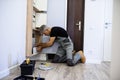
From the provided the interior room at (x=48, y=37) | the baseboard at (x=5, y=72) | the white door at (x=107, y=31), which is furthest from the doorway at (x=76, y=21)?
the baseboard at (x=5, y=72)

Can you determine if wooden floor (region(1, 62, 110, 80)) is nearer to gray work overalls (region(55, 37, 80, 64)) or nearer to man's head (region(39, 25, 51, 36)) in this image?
gray work overalls (region(55, 37, 80, 64))

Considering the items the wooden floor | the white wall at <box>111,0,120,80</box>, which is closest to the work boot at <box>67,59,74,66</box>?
the wooden floor

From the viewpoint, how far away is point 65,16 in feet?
15.0

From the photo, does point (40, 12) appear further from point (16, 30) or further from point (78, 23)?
point (16, 30)

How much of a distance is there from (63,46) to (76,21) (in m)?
1.02

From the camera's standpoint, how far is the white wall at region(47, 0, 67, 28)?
459 cm

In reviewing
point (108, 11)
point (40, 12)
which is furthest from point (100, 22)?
point (40, 12)

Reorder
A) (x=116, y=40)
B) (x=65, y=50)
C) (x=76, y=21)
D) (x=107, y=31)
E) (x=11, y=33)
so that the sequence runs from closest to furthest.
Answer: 1. (x=116, y=40)
2. (x=11, y=33)
3. (x=65, y=50)
4. (x=107, y=31)
5. (x=76, y=21)

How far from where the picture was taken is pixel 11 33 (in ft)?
8.66

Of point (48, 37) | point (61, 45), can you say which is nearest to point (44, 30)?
point (48, 37)

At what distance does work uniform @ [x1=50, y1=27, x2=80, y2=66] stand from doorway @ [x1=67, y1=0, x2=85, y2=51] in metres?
0.73

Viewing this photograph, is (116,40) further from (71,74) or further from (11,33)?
(11,33)

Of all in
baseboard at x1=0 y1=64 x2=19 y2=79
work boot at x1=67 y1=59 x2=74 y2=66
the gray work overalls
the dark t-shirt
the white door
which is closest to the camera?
baseboard at x1=0 y1=64 x2=19 y2=79

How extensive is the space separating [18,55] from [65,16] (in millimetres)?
2040
